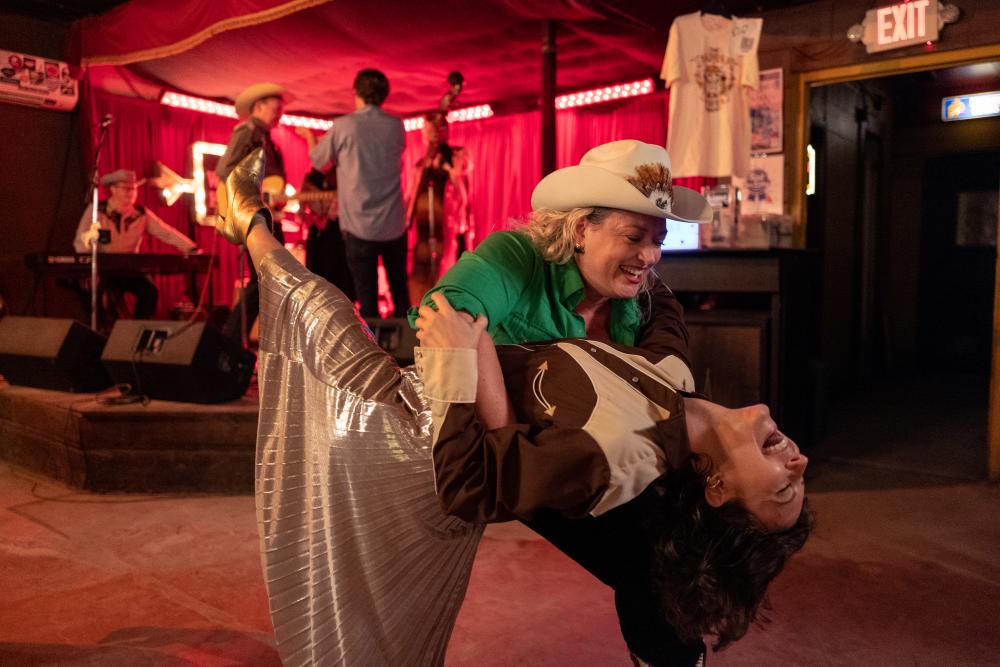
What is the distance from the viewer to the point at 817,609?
2.38m

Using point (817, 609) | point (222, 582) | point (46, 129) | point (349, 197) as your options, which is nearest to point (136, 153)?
point (46, 129)

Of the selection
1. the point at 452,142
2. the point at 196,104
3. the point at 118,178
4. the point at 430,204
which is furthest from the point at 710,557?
the point at 452,142

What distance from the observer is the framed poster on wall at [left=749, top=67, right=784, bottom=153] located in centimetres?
466

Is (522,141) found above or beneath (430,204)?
above

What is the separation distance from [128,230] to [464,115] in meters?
3.81

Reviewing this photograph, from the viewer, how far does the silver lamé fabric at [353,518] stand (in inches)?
51.2

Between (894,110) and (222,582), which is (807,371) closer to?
(222,582)

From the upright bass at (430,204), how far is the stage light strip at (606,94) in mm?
1461

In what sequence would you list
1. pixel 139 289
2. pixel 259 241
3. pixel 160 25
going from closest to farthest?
pixel 259 241, pixel 160 25, pixel 139 289

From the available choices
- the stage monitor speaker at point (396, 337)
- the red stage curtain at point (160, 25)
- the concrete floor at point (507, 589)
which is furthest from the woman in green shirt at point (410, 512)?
the red stage curtain at point (160, 25)

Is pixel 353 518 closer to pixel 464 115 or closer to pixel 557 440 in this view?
pixel 557 440

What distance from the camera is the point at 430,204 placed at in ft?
21.2

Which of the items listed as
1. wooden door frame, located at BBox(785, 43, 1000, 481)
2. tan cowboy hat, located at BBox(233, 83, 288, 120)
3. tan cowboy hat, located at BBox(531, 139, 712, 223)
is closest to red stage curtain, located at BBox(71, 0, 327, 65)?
tan cowboy hat, located at BBox(233, 83, 288, 120)

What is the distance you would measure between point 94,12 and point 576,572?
6634 millimetres
